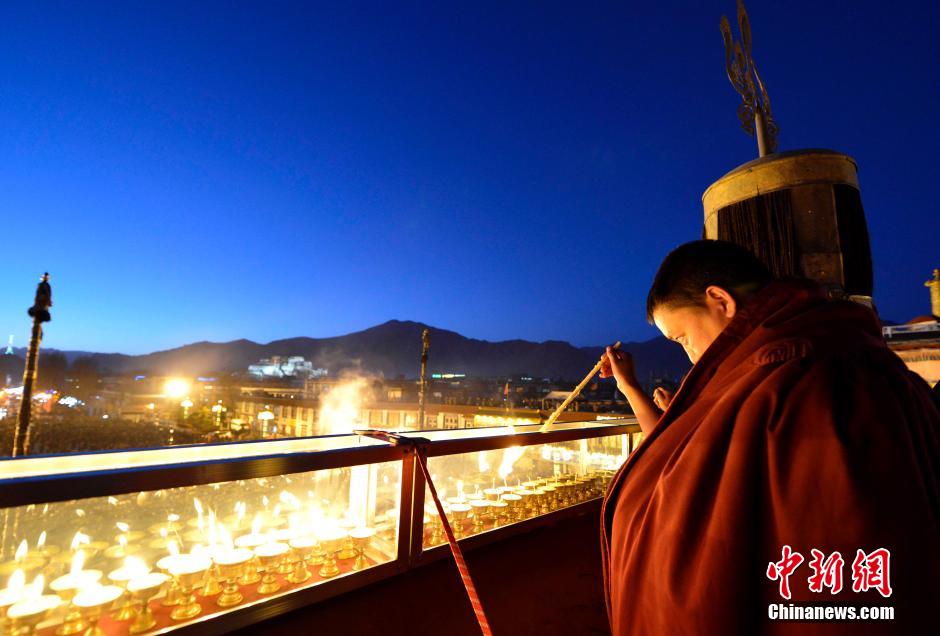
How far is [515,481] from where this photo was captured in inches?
154

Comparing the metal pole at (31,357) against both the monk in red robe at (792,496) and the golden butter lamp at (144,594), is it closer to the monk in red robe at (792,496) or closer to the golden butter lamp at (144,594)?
the golden butter lamp at (144,594)

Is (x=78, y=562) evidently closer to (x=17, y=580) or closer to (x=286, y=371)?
(x=17, y=580)

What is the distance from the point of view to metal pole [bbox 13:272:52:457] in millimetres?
12750

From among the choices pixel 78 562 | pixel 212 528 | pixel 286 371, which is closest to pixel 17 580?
pixel 78 562

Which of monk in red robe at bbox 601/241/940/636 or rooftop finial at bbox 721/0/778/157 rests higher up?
rooftop finial at bbox 721/0/778/157

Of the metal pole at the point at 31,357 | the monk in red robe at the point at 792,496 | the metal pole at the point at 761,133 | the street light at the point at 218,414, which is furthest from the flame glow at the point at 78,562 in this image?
the street light at the point at 218,414

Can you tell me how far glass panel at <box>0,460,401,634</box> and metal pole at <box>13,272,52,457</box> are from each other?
15.5m

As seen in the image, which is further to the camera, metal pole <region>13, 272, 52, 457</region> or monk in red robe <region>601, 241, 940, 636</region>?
metal pole <region>13, 272, 52, 457</region>

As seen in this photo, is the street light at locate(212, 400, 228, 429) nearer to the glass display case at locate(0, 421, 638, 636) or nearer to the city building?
the glass display case at locate(0, 421, 638, 636)

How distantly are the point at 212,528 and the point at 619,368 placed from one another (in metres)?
2.23

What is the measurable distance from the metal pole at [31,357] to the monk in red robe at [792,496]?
58.0 ft

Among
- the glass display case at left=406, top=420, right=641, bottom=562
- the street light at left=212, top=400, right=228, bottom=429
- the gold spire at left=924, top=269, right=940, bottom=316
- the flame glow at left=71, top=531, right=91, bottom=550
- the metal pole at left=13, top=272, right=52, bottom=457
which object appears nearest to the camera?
the flame glow at left=71, top=531, right=91, bottom=550

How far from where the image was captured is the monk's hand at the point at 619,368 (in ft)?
7.02

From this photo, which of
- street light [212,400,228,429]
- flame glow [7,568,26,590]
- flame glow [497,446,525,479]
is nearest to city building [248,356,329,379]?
street light [212,400,228,429]
